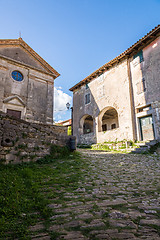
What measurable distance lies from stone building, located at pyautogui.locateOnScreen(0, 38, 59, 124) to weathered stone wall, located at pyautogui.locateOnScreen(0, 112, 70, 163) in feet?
23.0

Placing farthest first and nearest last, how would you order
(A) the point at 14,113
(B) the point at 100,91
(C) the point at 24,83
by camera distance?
(B) the point at 100,91
(C) the point at 24,83
(A) the point at 14,113

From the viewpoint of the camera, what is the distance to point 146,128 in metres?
12.0

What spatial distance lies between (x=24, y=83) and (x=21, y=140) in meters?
9.19

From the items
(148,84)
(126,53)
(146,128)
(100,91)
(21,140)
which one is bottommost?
(21,140)

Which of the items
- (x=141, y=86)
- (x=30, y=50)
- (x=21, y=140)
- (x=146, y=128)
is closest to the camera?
(x=21, y=140)

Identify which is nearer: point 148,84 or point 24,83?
point 148,84

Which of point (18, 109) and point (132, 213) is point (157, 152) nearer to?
point (132, 213)

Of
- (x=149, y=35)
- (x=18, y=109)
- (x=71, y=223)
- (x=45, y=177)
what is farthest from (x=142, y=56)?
(x=71, y=223)

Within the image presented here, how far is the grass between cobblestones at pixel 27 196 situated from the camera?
78.3 inches

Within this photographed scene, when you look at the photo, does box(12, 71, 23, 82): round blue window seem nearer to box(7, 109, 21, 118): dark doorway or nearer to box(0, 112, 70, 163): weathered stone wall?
box(7, 109, 21, 118): dark doorway

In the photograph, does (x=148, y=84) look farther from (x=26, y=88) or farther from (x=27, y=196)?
(x=27, y=196)

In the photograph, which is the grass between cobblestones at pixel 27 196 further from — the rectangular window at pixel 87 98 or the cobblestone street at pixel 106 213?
the rectangular window at pixel 87 98

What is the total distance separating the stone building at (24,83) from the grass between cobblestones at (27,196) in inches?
336

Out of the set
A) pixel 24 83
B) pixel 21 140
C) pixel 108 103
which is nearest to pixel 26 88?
pixel 24 83
